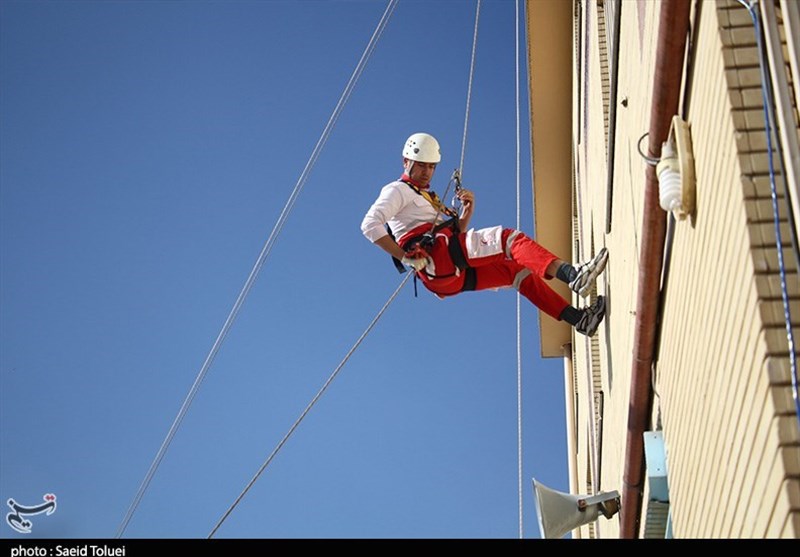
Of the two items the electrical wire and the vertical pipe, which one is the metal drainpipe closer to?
the electrical wire

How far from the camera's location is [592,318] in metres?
9.38

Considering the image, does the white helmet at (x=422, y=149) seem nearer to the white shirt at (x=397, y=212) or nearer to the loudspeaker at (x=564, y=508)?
→ the white shirt at (x=397, y=212)

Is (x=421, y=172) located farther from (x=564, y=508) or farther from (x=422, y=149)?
(x=564, y=508)

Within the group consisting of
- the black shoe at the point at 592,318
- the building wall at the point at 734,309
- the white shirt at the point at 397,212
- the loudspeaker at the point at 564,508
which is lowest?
the loudspeaker at the point at 564,508

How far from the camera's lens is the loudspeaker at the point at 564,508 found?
869cm

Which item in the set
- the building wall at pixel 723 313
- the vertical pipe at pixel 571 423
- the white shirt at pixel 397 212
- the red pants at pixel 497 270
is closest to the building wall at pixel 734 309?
the building wall at pixel 723 313

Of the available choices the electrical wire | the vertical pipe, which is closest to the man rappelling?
the electrical wire

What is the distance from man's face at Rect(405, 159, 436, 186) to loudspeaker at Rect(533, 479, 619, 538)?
271cm

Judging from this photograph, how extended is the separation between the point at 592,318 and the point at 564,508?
1.48 m

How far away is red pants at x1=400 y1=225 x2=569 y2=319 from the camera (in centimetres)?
923

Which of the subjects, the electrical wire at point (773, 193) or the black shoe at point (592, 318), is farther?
the black shoe at point (592, 318)

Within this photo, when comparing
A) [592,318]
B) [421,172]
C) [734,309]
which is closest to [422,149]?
[421,172]

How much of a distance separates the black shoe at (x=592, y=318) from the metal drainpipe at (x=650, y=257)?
152 centimetres

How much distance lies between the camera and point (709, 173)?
4.71 m
